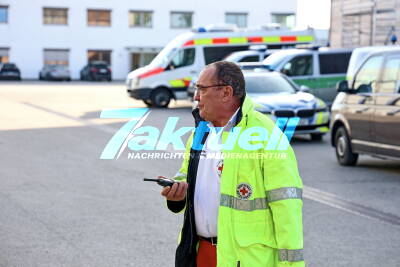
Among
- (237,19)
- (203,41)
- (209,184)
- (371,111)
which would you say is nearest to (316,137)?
(371,111)

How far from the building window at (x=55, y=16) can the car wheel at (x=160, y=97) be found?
1518 inches

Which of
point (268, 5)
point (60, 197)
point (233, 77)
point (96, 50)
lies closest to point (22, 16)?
point (96, 50)

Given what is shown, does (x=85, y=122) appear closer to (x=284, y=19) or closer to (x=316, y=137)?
(x=316, y=137)

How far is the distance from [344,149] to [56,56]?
172 feet

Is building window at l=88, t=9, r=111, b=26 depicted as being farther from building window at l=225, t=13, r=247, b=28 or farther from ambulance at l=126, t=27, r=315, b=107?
ambulance at l=126, t=27, r=315, b=107

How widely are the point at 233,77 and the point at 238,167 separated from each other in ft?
1.33

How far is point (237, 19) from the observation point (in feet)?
215

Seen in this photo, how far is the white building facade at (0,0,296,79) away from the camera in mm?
61625

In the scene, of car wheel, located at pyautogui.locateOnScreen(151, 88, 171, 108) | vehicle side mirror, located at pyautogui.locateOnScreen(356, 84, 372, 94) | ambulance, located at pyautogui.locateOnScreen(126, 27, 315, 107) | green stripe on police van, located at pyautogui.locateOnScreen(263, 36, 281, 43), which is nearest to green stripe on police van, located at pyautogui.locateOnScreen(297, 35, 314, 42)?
green stripe on police van, located at pyautogui.locateOnScreen(263, 36, 281, 43)

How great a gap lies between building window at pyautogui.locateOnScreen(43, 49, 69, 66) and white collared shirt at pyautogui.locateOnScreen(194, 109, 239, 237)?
198ft

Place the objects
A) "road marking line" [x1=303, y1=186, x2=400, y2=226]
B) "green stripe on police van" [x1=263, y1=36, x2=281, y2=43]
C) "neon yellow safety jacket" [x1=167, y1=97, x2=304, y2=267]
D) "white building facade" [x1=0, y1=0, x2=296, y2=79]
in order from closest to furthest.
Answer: "neon yellow safety jacket" [x1=167, y1=97, x2=304, y2=267] → "road marking line" [x1=303, y1=186, x2=400, y2=226] → "green stripe on police van" [x1=263, y1=36, x2=281, y2=43] → "white building facade" [x1=0, y1=0, x2=296, y2=79]

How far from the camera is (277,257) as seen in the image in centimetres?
325

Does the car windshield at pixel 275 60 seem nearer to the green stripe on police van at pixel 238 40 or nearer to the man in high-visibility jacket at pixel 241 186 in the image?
the green stripe on police van at pixel 238 40

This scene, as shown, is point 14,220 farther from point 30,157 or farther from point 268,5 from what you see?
point 268,5
